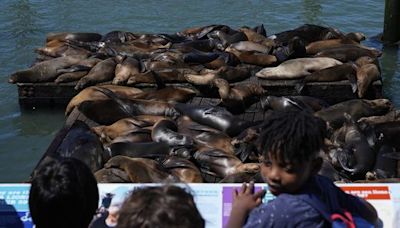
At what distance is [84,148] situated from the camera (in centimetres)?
632

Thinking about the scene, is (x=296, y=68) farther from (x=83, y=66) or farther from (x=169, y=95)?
(x=83, y=66)

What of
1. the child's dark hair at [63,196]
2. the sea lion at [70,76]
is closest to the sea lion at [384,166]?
the child's dark hair at [63,196]

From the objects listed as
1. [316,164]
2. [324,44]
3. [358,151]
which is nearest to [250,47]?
[324,44]

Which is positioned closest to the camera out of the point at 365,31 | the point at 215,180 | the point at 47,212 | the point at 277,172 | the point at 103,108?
the point at 47,212

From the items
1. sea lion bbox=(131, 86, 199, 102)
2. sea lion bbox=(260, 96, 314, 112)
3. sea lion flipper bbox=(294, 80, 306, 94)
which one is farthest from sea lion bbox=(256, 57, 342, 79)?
sea lion bbox=(131, 86, 199, 102)

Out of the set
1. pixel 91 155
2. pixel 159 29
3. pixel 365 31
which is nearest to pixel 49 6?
pixel 159 29

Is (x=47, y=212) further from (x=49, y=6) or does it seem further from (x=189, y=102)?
(x=49, y=6)

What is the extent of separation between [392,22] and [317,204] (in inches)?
382

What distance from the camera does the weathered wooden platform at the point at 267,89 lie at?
28.2ft

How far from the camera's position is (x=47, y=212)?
248 centimetres

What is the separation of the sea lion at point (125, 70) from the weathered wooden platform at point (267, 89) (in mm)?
230

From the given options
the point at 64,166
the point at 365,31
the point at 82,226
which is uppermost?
the point at 64,166

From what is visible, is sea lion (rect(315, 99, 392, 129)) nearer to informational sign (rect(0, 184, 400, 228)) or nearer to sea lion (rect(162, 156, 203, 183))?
sea lion (rect(162, 156, 203, 183))

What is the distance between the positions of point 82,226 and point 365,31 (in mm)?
11110
